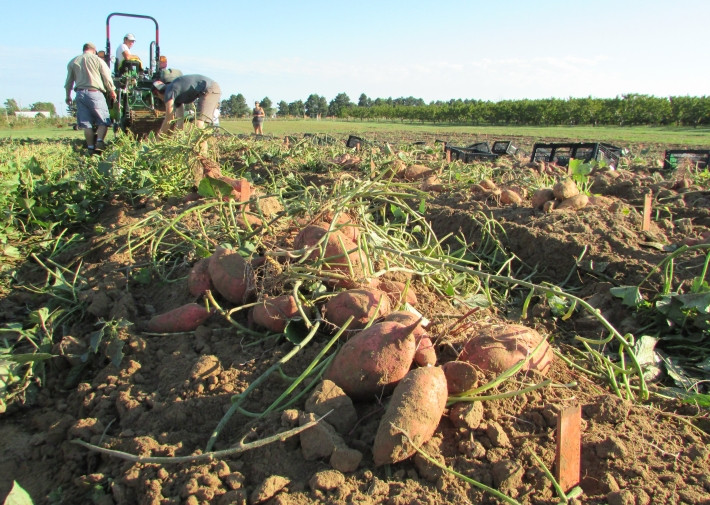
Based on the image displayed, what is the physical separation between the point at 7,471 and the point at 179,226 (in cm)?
139

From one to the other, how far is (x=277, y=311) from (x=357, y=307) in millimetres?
298

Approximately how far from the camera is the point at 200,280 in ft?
6.45

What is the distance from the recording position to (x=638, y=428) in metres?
1.39

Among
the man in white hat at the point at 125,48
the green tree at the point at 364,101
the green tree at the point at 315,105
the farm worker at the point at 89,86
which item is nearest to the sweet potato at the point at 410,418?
the farm worker at the point at 89,86

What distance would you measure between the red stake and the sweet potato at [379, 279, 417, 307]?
70cm

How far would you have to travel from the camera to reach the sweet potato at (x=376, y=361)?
1.37 metres

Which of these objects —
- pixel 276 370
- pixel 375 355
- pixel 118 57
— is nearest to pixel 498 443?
pixel 375 355

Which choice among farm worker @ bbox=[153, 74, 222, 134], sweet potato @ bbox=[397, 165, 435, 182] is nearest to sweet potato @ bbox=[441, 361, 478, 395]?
sweet potato @ bbox=[397, 165, 435, 182]

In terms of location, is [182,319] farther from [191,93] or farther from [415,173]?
[191,93]

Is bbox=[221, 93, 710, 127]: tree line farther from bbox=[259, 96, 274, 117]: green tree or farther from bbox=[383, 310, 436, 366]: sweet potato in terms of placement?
bbox=[383, 310, 436, 366]: sweet potato

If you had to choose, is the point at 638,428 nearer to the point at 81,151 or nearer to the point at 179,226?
the point at 179,226

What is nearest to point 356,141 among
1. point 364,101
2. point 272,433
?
point 272,433

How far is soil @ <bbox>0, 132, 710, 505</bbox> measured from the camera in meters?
1.16

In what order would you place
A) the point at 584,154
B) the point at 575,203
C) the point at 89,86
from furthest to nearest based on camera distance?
the point at 89,86 < the point at 584,154 < the point at 575,203
